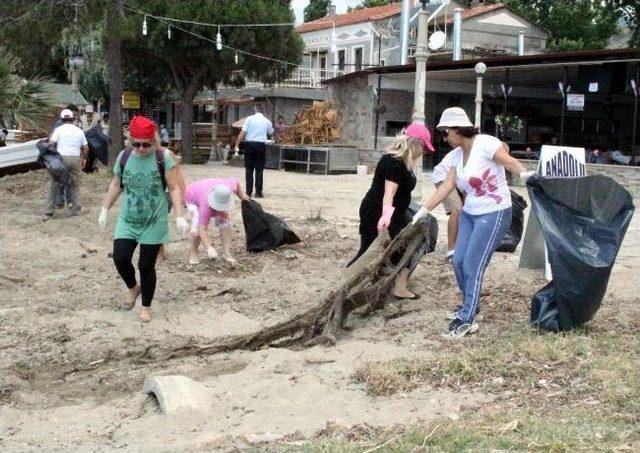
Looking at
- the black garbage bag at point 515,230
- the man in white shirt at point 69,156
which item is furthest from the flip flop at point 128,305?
the man in white shirt at point 69,156

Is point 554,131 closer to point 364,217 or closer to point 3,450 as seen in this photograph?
point 364,217

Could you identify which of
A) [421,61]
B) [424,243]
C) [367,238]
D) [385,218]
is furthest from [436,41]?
[385,218]

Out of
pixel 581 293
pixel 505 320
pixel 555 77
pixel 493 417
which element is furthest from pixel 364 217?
pixel 555 77

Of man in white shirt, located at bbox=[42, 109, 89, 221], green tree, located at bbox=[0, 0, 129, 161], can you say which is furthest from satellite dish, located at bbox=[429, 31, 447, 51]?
man in white shirt, located at bbox=[42, 109, 89, 221]

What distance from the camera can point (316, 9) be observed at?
7169 centimetres

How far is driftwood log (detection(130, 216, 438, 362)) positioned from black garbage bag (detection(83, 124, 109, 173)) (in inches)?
511

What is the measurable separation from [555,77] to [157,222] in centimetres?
2103

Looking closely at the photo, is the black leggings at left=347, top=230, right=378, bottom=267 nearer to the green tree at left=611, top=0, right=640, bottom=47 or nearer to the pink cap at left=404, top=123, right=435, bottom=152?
the pink cap at left=404, top=123, right=435, bottom=152

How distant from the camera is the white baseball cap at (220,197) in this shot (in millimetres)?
8297

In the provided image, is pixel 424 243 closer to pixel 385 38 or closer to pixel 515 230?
pixel 515 230

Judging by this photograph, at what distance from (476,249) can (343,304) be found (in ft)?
3.62

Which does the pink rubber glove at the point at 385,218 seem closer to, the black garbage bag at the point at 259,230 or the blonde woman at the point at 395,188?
the blonde woman at the point at 395,188

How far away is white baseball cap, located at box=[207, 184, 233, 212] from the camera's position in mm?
8297

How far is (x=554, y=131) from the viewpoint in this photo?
1118 inches
